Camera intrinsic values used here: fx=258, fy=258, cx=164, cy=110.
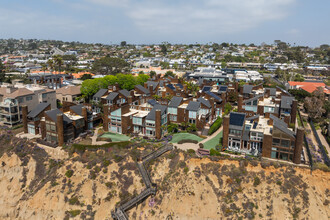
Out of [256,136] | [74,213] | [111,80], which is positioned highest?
[111,80]

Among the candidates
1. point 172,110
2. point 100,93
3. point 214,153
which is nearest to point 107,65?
point 100,93

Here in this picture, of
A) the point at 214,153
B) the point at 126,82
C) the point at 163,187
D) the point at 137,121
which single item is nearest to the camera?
the point at 163,187

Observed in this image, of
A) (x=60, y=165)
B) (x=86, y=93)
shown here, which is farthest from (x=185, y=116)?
(x=86, y=93)

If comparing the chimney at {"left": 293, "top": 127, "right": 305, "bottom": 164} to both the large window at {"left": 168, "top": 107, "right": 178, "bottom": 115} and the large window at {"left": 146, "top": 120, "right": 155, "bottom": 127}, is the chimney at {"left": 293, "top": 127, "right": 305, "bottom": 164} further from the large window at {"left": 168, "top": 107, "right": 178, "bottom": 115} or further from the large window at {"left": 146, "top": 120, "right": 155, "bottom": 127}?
the large window at {"left": 146, "top": 120, "right": 155, "bottom": 127}

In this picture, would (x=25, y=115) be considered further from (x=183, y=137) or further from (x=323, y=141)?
(x=323, y=141)

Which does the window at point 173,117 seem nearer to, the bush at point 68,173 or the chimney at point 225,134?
the chimney at point 225,134

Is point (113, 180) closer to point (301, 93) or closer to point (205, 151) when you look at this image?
point (205, 151)

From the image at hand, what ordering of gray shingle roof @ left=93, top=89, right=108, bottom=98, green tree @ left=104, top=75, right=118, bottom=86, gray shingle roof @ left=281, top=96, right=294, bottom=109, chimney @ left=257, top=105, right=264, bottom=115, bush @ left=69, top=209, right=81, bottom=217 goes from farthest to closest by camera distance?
green tree @ left=104, top=75, right=118, bottom=86 → gray shingle roof @ left=93, top=89, right=108, bottom=98 → chimney @ left=257, top=105, right=264, bottom=115 → gray shingle roof @ left=281, top=96, right=294, bottom=109 → bush @ left=69, top=209, right=81, bottom=217

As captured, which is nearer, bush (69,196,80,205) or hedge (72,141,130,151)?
bush (69,196,80,205)

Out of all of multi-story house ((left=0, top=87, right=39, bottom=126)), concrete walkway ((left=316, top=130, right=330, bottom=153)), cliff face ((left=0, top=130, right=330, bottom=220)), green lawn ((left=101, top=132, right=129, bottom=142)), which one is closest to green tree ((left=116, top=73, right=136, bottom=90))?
multi-story house ((left=0, top=87, right=39, bottom=126))

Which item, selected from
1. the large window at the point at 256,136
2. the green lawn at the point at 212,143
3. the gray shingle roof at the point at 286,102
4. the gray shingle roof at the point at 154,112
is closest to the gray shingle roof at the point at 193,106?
the gray shingle roof at the point at 154,112
